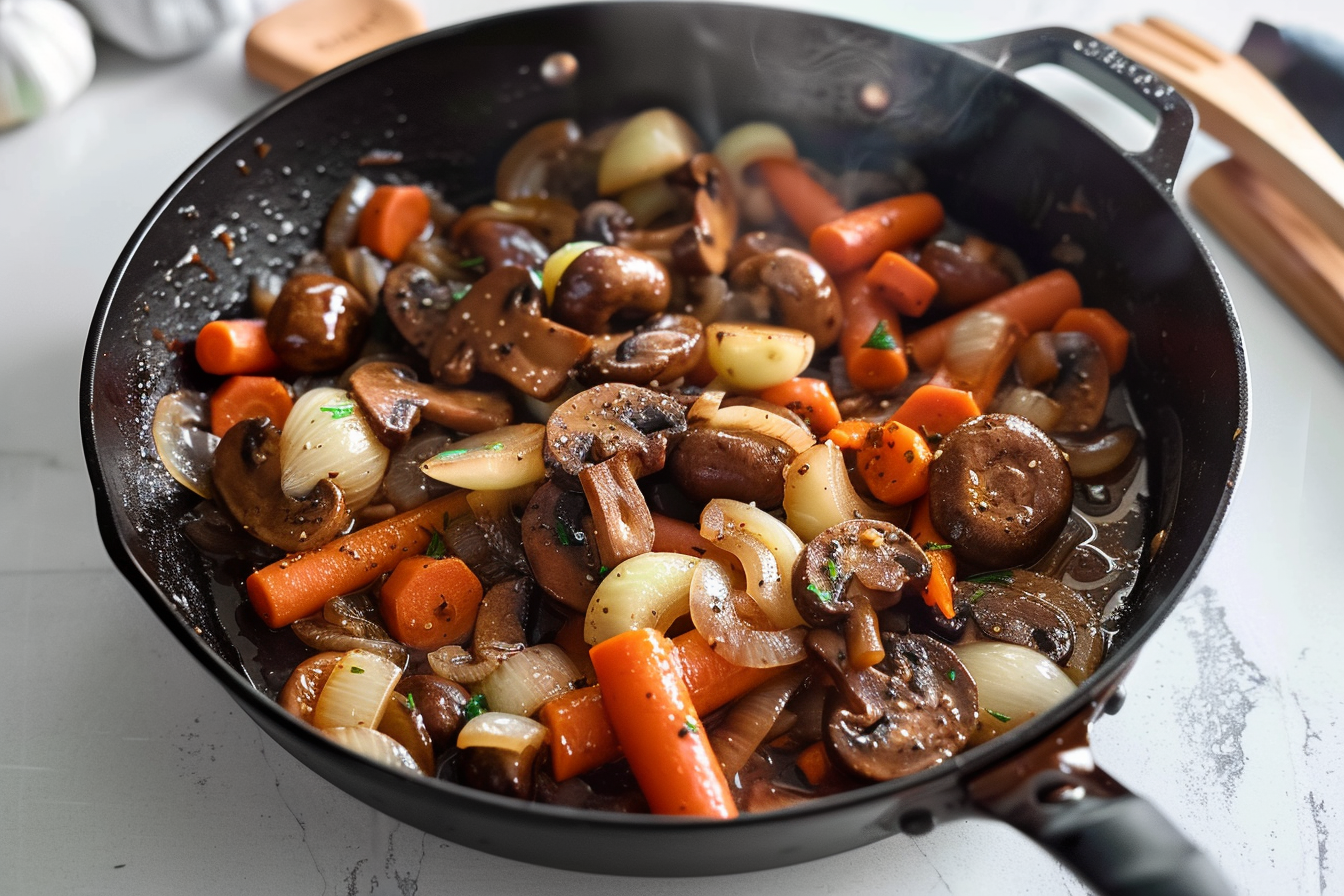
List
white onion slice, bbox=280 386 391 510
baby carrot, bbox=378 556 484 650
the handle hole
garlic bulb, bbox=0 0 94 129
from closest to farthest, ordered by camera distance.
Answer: baby carrot, bbox=378 556 484 650 → white onion slice, bbox=280 386 391 510 → garlic bulb, bbox=0 0 94 129 → the handle hole

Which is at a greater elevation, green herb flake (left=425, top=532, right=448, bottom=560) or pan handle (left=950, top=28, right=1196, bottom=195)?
pan handle (left=950, top=28, right=1196, bottom=195)

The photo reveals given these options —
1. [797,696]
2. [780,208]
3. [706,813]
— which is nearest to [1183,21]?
[780,208]

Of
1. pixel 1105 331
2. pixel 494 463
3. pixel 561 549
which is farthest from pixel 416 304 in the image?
pixel 1105 331

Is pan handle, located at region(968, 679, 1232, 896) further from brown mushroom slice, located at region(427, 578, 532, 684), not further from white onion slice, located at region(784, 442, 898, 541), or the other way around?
brown mushroom slice, located at region(427, 578, 532, 684)

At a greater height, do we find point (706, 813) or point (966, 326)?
point (966, 326)

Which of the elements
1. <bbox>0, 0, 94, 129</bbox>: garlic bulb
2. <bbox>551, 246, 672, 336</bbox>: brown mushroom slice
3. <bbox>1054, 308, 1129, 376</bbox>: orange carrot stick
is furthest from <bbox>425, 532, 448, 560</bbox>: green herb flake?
<bbox>0, 0, 94, 129</bbox>: garlic bulb

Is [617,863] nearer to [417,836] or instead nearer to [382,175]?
[417,836]

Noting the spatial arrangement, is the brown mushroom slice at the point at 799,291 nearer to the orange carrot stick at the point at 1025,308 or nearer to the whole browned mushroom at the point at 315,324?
the orange carrot stick at the point at 1025,308
